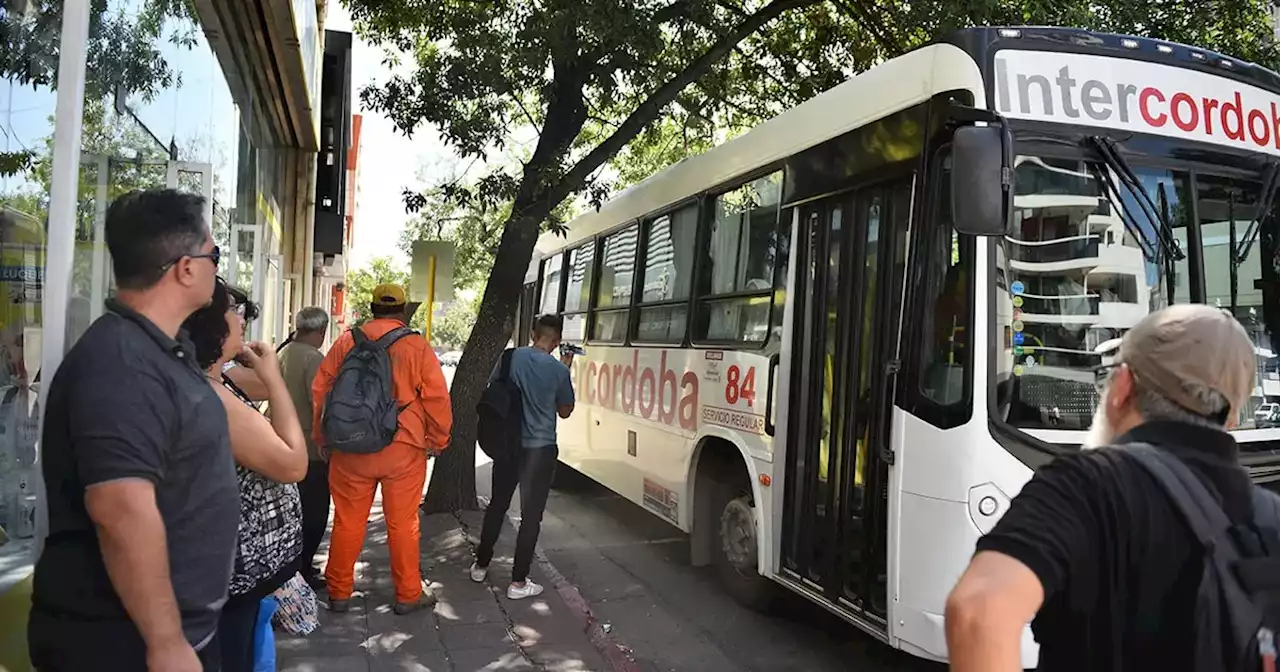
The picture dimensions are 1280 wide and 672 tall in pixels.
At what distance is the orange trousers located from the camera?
5.34 metres

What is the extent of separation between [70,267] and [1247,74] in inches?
202

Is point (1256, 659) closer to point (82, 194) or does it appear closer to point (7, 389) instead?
point (7, 389)

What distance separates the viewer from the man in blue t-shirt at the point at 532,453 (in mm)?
6055

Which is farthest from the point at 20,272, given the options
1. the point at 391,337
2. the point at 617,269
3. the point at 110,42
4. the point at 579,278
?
the point at 579,278

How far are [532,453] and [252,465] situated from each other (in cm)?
348

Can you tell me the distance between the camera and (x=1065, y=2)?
7.83 metres

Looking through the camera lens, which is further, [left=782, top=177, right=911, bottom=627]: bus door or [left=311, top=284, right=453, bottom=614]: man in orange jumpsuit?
[left=311, top=284, right=453, bottom=614]: man in orange jumpsuit

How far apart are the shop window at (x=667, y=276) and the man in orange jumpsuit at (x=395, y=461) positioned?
2.17 m

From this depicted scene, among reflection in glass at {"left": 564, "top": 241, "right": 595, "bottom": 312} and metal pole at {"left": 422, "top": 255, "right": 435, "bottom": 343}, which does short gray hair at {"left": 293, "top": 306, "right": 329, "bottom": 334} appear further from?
reflection in glass at {"left": 564, "top": 241, "right": 595, "bottom": 312}

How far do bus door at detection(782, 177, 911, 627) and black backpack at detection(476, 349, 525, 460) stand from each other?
1.77m

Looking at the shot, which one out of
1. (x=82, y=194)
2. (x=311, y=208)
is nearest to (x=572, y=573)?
(x=82, y=194)

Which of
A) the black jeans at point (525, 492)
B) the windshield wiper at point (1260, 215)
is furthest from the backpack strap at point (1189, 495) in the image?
the black jeans at point (525, 492)

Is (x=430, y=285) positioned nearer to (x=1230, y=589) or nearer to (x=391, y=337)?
(x=391, y=337)

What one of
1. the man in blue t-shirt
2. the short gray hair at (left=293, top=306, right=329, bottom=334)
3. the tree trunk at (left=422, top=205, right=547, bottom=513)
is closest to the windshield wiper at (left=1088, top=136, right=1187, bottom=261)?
the man in blue t-shirt
